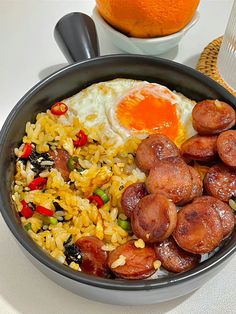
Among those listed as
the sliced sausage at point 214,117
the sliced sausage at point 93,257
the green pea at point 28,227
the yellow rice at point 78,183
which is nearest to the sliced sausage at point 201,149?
the sliced sausage at point 214,117

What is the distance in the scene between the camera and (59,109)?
154 cm

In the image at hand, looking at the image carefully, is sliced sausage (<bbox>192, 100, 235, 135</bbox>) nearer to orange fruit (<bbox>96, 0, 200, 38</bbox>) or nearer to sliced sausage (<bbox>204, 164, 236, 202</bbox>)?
sliced sausage (<bbox>204, 164, 236, 202</bbox>)

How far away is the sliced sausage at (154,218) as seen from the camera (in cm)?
118

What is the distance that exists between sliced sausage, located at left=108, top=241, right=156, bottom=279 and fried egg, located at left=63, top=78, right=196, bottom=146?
394 mm

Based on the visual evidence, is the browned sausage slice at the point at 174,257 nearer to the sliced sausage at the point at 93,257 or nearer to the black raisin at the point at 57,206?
the sliced sausage at the point at 93,257

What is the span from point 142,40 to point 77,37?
24cm

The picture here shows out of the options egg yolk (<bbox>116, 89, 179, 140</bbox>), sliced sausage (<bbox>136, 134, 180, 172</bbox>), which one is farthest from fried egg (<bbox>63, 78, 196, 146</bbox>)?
sliced sausage (<bbox>136, 134, 180, 172</bbox>)

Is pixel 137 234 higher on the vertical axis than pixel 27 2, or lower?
lower

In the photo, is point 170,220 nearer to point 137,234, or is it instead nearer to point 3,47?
point 137,234

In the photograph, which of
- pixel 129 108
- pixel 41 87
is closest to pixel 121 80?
pixel 129 108

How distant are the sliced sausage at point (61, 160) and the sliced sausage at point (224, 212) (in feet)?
1.23

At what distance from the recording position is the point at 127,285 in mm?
1097

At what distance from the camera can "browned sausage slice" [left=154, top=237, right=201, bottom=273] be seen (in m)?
1.20

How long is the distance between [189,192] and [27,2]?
4.13 ft
